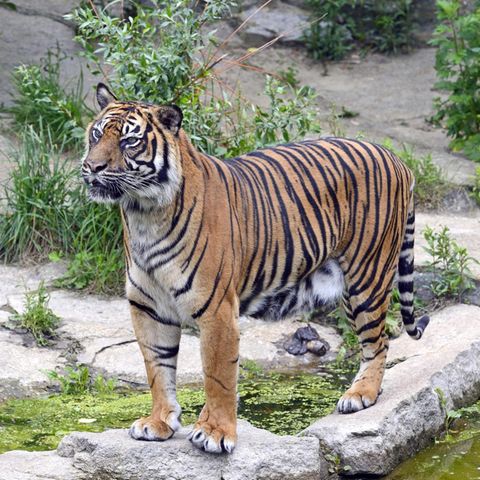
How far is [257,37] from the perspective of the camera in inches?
479

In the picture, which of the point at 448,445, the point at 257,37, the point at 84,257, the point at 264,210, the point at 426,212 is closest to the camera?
the point at 264,210

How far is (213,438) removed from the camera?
187 inches

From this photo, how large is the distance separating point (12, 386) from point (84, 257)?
4.52 feet

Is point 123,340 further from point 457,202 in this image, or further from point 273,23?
point 273,23

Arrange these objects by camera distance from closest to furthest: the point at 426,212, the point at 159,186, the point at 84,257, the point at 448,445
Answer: the point at 159,186 → the point at 448,445 → the point at 84,257 → the point at 426,212

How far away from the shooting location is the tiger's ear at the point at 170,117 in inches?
183

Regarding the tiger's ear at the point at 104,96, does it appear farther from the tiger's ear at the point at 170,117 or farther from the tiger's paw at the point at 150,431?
the tiger's paw at the point at 150,431

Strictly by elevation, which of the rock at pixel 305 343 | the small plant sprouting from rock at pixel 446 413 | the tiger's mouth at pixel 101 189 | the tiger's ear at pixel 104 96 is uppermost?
the tiger's ear at pixel 104 96

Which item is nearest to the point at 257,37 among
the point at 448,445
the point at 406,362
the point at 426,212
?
the point at 426,212

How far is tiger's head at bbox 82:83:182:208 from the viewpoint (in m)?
4.50

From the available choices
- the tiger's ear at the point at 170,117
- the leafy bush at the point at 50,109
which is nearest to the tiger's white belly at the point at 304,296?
the tiger's ear at the point at 170,117

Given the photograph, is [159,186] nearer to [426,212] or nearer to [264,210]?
[264,210]

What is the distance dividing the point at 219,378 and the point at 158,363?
37 cm

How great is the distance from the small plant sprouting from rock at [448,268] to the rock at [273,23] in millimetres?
5297
